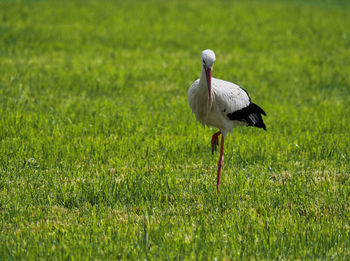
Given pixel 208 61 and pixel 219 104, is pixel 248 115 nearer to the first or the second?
pixel 219 104

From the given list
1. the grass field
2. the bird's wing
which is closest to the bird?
the bird's wing

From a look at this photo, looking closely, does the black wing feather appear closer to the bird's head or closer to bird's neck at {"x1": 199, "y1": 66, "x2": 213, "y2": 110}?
bird's neck at {"x1": 199, "y1": 66, "x2": 213, "y2": 110}

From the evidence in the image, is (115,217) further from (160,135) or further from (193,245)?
(160,135)

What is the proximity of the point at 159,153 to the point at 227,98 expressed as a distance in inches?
63.1

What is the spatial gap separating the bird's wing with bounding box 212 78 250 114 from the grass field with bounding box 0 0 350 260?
0.90 m

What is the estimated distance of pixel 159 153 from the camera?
6.95 meters

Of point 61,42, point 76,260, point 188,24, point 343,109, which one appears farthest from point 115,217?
point 188,24

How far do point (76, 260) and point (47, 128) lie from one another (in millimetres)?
3890

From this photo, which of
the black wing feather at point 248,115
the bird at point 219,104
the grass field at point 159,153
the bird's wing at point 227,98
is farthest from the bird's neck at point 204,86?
Result: the grass field at point 159,153

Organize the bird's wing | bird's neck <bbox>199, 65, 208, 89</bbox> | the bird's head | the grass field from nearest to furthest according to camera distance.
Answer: the grass field < the bird's head < bird's neck <bbox>199, 65, 208, 89</bbox> < the bird's wing

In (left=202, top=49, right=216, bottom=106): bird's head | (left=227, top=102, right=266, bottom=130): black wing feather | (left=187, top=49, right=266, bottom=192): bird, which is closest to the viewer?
(left=202, top=49, right=216, bottom=106): bird's head

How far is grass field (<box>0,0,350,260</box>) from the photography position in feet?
15.0

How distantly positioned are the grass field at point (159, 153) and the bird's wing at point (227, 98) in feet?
2.96

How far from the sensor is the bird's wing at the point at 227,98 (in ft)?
18.7
